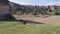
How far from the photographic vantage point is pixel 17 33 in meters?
11.5

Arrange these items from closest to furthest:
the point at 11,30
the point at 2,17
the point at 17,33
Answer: the point at 17,33 → the point at 11,30 → the point at 2,17

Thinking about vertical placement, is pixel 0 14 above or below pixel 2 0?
below

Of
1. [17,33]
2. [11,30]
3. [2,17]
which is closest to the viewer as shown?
[17,33]

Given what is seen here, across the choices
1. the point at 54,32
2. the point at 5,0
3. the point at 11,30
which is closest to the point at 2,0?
the point at 5,0

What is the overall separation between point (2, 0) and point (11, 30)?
8.41m

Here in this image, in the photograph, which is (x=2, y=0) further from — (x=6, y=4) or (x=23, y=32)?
(x=23, y=32)

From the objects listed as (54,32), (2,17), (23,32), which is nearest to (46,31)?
(54,32)

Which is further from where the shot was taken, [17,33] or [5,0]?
[5,0]

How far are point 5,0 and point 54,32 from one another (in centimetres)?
1032

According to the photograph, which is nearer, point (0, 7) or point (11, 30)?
point (11, 30)

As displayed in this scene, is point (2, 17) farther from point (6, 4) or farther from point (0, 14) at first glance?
point (6, 4)

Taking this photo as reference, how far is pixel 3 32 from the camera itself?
12.0m

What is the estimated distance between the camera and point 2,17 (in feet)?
65.4

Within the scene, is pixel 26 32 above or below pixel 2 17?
above
